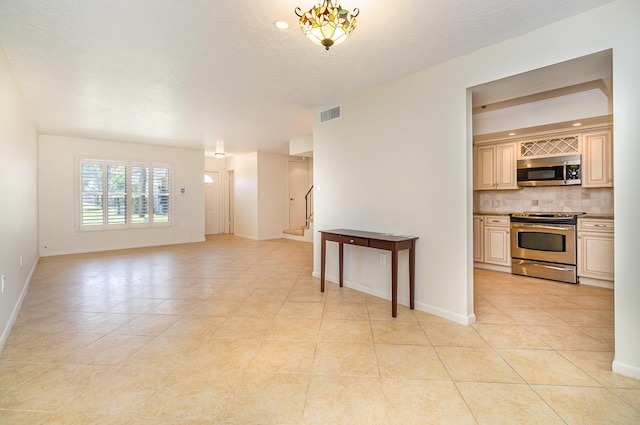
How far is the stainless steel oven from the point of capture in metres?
4.21

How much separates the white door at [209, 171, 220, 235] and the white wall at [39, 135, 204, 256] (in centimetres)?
153

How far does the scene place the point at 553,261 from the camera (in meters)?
4.35

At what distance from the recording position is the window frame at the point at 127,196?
664 centimetres

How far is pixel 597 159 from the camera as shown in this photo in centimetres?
415

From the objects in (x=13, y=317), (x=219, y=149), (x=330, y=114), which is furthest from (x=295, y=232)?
(x=13, y=317)

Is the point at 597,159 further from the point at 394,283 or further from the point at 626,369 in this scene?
the point at 394,283

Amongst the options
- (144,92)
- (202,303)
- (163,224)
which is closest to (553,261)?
(202,303)

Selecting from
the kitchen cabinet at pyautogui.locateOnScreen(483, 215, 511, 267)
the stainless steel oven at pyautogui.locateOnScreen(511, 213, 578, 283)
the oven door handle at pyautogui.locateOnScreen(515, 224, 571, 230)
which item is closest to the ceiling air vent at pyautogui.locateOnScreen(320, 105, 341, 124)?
the kitchen cabinet at pyautogui.locateOnScreen(483, 215, 511, 267)

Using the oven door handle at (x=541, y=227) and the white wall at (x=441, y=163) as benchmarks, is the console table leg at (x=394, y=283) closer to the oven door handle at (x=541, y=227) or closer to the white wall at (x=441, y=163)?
the white wall at (x=441, y=163)

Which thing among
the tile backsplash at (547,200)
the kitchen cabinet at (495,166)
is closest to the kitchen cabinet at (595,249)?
the tile backsplash at (547,200)

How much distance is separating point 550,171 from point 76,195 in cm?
911

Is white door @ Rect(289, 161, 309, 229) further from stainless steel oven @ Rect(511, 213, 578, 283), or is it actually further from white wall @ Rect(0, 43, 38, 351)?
white wall @ Rect(0, 43, 38, 351)

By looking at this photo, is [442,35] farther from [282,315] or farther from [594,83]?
[282,315]

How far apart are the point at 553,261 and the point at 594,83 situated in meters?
2.40
